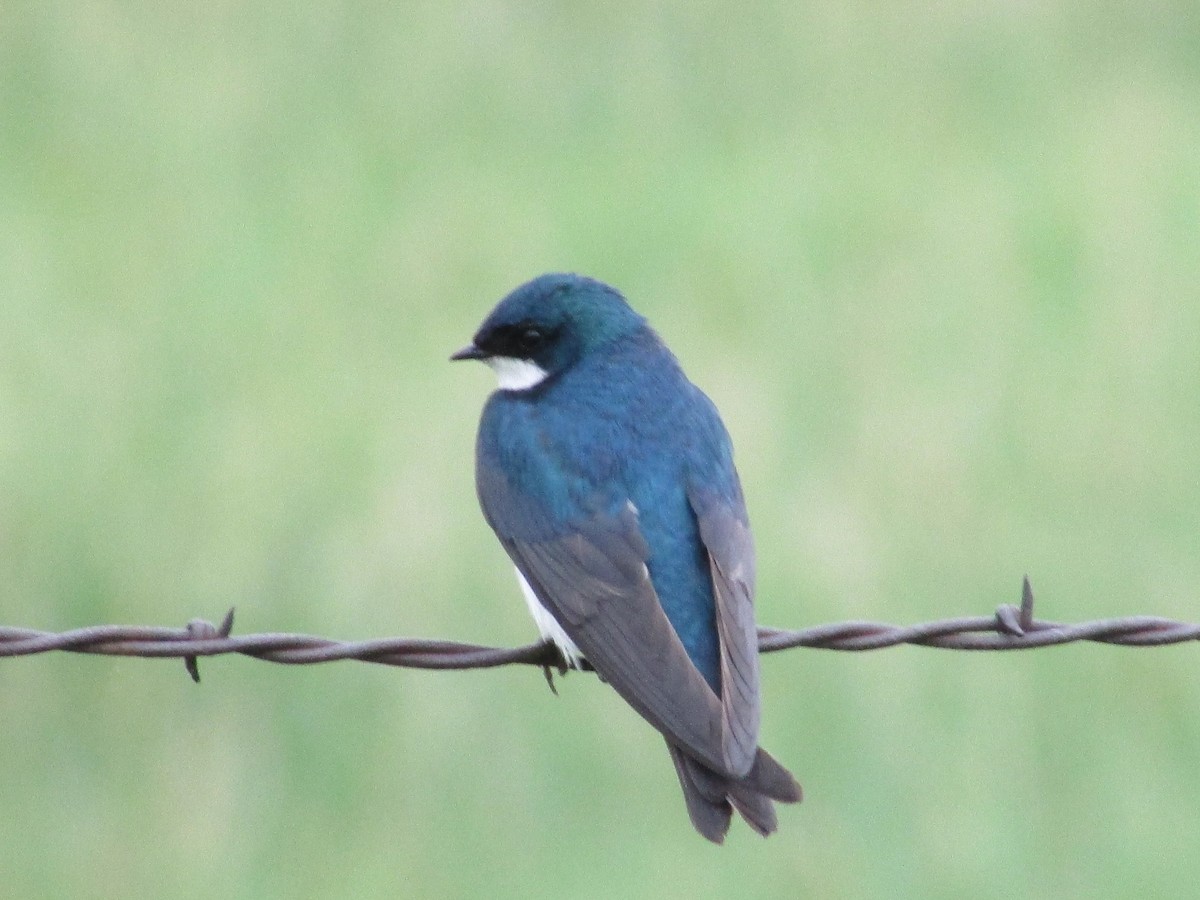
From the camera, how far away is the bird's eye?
14.8ft

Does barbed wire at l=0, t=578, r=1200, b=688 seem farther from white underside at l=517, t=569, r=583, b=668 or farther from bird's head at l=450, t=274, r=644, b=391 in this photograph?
bird's head at l=450, t=274, r=644, b=391

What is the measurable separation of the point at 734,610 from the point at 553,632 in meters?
0.39

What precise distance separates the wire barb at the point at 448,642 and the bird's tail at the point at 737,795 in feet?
0.65

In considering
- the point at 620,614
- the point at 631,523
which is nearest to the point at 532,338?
the point at 631,523

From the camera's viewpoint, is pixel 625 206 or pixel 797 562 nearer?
pixel 797 562

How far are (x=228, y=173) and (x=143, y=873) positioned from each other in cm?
348

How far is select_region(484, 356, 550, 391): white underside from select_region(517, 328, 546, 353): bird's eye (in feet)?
Result: 0.10

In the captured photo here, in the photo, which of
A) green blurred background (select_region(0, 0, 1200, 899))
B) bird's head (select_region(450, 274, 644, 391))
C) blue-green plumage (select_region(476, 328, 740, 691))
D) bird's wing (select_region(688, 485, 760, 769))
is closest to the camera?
bird's wing (select_region(688, 485, 760, 769))

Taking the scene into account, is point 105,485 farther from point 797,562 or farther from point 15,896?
point 797,562

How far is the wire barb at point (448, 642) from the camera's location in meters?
3.36

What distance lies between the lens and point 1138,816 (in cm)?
511

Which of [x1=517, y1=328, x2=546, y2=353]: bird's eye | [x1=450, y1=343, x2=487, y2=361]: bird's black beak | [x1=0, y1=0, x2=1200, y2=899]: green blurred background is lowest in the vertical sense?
[x1=0, y1=0, x2=1200, y2=899]: green blurred background

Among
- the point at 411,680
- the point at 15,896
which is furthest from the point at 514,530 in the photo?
the point at 15,896

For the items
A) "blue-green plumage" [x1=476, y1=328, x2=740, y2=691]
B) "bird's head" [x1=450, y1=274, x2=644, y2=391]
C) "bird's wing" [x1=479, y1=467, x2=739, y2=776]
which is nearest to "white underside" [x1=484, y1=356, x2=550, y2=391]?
"bird's head" [x1=450, y1=274, x2=644, y2=391]
